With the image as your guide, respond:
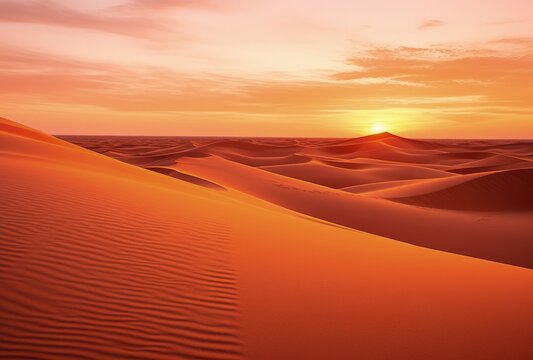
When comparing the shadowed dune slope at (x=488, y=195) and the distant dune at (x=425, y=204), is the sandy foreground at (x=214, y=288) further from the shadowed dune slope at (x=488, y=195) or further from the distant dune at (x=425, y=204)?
the shadowed dune slope at (x=488, y=195)

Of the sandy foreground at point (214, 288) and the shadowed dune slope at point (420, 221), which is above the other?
the sandy foreground at point (214, 288)

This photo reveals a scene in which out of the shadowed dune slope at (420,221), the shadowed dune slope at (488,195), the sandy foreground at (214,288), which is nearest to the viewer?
the sandy foreground at (214,288)

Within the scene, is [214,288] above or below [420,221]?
above

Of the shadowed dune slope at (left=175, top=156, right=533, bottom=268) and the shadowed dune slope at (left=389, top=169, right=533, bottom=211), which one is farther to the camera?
the shadowed dune slope at (left=389, top=169, right=533, bottom=211)

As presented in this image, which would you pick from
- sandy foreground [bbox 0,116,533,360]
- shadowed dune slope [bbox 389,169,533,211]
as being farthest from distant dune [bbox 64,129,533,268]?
sandy foreground [bbox 0,116,533,360]

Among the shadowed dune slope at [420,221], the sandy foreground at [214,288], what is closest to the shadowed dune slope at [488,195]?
the shadowed dune slope at [420,221]

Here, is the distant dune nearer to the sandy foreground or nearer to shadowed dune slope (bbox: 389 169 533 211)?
shadowed dune slope (bbox: 389 169 533 211)

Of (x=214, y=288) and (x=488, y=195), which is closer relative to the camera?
(x=214, y=288)

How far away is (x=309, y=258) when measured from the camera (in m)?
5.46

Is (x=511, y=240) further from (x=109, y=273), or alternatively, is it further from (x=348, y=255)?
(x=109, y=273)

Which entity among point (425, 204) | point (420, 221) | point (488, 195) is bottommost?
point (420, 221)

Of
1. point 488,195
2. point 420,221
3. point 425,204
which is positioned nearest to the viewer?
point 420,221

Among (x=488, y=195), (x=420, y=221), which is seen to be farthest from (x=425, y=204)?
(x=420, y=221)

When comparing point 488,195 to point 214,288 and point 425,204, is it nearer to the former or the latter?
point 425,204
